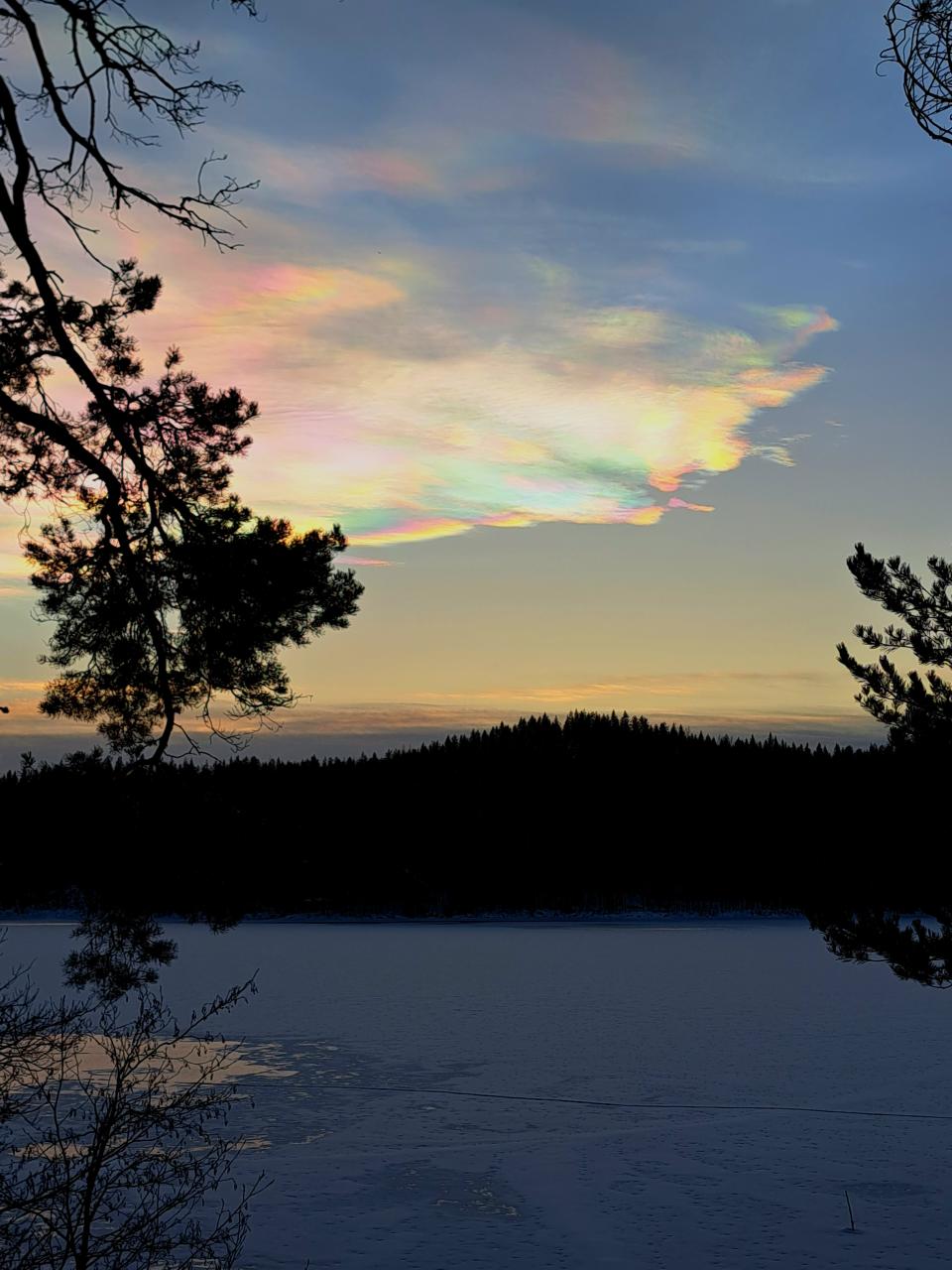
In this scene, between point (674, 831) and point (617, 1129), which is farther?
point (674, 831)

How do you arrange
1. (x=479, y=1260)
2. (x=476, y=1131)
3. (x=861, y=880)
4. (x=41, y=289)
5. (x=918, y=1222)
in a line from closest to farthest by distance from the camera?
(x=41, y=289) < (x=479, y=1260) < (x=918, y=1222) < (x=861, y=880) < (x=476, y=1131)

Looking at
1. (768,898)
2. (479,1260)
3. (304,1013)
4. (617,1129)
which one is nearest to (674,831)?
(768,898)

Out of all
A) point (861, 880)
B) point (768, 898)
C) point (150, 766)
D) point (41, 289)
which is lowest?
point (768, 898)

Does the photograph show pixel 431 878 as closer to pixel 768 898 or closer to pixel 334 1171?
pixel 768 898

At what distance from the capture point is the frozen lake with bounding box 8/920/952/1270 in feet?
35.8

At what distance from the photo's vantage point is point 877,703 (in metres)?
12.9

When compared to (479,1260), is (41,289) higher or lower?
higher

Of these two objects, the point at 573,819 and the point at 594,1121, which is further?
the point at 573,819

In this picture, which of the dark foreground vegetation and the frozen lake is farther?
the dark foreground vegetation

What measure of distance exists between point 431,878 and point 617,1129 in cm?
6866

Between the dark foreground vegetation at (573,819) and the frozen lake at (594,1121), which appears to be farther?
the dark foreground vegetation at (573,819)

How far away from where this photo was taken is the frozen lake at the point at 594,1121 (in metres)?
10.9

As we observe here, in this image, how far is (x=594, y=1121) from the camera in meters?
15.9

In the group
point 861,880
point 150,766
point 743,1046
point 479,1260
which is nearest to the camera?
point 150,766
